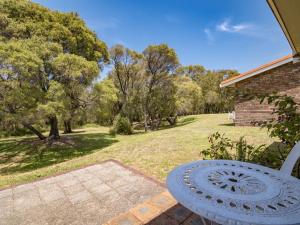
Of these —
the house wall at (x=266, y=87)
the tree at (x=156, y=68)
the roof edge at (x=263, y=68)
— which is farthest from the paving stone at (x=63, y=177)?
the tree at (x=156, y=68)

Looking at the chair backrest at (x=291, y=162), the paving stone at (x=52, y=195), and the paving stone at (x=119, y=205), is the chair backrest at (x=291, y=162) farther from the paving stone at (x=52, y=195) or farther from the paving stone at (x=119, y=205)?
the paving stone at (x=52, y=195)

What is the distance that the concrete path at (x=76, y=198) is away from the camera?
246cm

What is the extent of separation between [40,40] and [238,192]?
29.3ft

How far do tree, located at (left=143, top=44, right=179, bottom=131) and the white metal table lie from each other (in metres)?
13.4

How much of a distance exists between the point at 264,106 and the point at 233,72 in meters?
28.8

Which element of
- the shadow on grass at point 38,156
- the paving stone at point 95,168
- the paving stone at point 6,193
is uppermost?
the paving stone at point 95,168

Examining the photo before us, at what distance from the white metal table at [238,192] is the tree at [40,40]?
637 cm

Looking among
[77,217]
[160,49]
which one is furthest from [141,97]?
[77,217]

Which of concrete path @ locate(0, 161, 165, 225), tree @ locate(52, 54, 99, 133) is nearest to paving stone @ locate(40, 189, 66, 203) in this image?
concrete path @ locate(0, 161, 165, 225)

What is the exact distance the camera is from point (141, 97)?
50.5 feet

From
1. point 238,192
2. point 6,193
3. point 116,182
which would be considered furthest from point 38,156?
point 238,192

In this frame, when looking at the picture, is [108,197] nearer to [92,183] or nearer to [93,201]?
[93,201]

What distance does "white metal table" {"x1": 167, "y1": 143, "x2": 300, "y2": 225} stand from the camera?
3.35ft

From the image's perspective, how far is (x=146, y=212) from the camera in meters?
2.25
